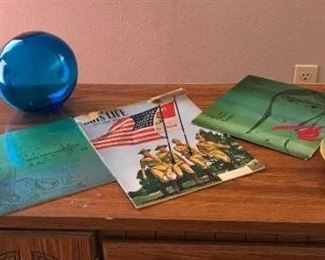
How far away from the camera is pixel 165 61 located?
1948 millimetres

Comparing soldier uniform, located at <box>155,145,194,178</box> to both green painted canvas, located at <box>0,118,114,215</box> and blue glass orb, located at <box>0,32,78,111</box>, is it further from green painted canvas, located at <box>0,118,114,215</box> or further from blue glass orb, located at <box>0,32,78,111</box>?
blue glass orb, located at <box>0,32,78,111</box>

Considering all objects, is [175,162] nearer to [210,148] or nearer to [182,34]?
[210,148]

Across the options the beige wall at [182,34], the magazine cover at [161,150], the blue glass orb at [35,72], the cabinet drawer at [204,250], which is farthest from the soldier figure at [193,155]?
the beige wall at [182,34]

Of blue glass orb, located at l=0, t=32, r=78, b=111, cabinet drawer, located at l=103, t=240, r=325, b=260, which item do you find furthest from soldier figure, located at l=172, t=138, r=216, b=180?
blue glass orb, located at l=0, t=32, r=78, b=111

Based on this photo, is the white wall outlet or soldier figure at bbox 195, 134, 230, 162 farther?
the white wall outlet

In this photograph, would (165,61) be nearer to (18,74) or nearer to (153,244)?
(18,74)

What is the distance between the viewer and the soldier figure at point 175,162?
993mm

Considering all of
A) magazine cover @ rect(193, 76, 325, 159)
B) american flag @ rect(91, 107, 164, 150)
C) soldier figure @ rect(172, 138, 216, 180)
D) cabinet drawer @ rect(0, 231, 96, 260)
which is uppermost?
magazine cover @ rect(193, 76, 325, 159)

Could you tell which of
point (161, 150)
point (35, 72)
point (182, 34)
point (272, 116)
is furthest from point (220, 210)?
point (182, 34)

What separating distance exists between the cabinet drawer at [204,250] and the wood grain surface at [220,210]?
27 millimetres

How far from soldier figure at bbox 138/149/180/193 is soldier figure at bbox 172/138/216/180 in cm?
4

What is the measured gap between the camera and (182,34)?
1.90 metres

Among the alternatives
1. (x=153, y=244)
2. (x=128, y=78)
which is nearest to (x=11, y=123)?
(x=153, y=244)

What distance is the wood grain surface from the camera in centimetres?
90
